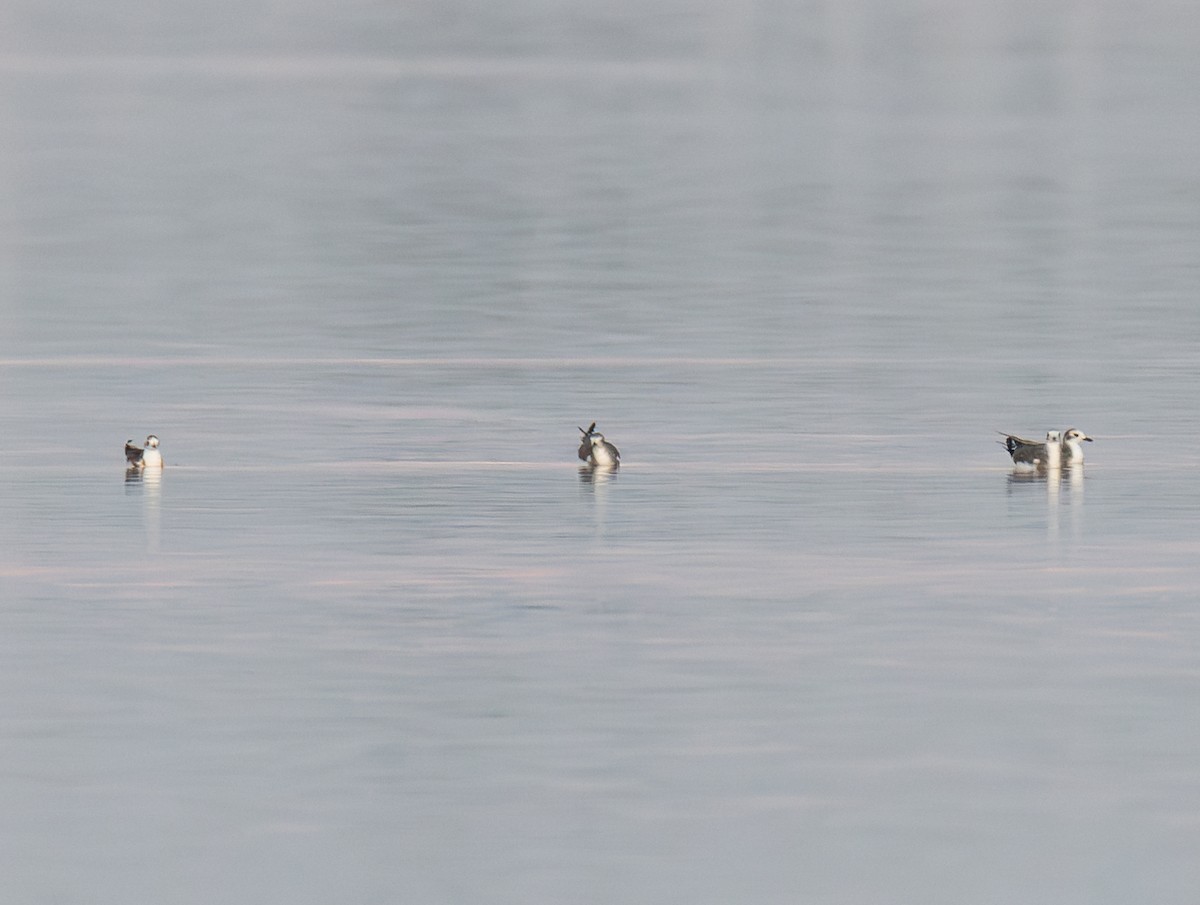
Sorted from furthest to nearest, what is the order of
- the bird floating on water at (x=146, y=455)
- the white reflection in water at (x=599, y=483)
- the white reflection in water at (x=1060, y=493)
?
the bird floating on water at (x=146, y=455) < the white reflection in water at (x=599, y=483) < the white reflection in water at (x=1060, y=493)

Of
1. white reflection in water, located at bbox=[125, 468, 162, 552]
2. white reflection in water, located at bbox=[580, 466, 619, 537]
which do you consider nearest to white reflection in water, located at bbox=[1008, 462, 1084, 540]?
white reflection in water, located at bbox=[580, 466, 619, 537]

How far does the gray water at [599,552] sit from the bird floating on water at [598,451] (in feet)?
1.00

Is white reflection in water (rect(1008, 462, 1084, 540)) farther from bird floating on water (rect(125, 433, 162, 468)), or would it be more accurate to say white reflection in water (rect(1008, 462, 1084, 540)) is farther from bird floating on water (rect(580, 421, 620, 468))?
bird floating on water (rect(125, 433, 162, 468))

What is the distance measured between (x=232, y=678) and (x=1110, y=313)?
19582 mm

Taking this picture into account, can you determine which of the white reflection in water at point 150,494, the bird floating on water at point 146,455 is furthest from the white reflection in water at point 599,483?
the bird floating on water at point 146,455

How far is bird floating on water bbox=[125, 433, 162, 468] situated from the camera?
63.7ft

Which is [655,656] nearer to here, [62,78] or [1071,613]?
[1071,613]

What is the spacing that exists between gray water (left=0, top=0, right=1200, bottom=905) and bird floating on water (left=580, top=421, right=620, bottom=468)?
304 millimetres

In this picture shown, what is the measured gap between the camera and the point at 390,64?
98.4m

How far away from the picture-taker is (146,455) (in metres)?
19.4

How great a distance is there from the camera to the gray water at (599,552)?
10.3 meters

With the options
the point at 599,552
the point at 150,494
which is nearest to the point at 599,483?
the point at 150,494

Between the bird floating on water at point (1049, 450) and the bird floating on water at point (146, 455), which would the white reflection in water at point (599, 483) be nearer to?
the bird floating on water at point (1049, 450)

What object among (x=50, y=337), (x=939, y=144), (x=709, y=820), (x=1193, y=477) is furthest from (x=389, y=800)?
(x=939, y=144)
